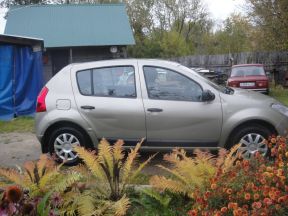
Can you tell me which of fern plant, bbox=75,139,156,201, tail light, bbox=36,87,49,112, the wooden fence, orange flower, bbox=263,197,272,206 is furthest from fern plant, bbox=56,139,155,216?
the wooden fence

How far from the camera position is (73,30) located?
26000 mm

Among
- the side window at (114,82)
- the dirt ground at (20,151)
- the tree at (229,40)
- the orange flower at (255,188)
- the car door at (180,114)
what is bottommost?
the dirt ground at (20,151)

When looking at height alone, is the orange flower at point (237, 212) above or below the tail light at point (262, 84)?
below

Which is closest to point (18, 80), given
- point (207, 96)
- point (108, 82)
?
point (108, 82)

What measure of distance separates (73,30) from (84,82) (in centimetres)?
1951

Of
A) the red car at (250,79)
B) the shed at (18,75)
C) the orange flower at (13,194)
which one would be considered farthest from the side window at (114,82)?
the red car at (250,79)

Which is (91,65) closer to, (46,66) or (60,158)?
(60,158)

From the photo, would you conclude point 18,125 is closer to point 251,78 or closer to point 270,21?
point 251,78

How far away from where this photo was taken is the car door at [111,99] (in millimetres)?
6891

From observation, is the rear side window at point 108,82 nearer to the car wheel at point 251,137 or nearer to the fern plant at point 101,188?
the car wheel at point 251,137

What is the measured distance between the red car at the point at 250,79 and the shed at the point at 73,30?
281 inches

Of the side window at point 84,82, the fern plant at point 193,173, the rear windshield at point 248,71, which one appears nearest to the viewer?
the fern plant at point 193,173

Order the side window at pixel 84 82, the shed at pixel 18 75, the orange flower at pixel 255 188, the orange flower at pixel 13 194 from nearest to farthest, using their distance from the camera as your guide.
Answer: the orange flower at pixel 255 188 → the orange flower at pixel 13 194 → the side window at pixel 84 82 → the shed at pixel 18 75

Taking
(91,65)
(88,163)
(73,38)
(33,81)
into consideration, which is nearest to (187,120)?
(91,65)
